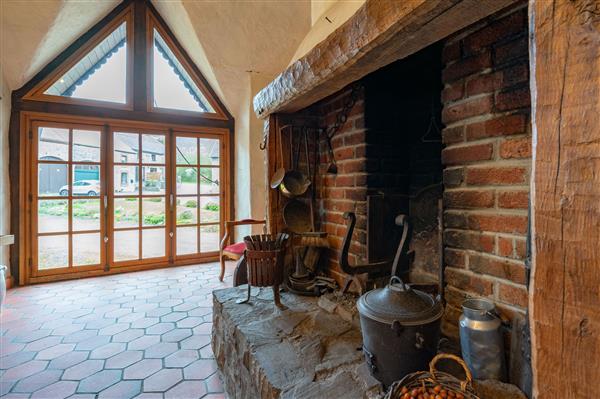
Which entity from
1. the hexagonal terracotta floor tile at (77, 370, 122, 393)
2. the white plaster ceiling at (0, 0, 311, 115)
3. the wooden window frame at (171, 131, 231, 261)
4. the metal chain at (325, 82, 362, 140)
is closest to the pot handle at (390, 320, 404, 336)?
the metal chain at (325, 82, 362, 140)

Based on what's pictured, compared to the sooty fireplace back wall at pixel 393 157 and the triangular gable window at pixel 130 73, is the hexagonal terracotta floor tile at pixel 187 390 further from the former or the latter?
the triangular gable window at pixel 130 73

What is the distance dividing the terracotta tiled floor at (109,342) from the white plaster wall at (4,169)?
0.56m

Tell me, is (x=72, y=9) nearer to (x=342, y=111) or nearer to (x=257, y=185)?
(x=257, y=185)

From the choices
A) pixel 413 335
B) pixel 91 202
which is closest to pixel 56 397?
pixel 413 335

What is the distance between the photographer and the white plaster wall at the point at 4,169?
9.40ft

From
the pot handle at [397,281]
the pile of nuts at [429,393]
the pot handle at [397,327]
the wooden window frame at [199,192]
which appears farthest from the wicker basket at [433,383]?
the wooden window frame at [199,192]

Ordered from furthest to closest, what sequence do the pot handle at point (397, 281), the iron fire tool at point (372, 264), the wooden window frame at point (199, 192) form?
the wooden window frame at point (199, 192) < the iron fire tool at point (372, 264) < the pot handle at point (397, 281)

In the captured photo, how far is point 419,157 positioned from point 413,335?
3.02 feet

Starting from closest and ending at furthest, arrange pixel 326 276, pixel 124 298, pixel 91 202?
pixel 326 276, pixel 124 298, pixel 91 202

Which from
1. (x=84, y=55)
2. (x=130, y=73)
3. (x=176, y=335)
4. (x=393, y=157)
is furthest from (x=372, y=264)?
(x=84, y=55)

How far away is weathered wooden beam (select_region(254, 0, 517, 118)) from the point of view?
75cm

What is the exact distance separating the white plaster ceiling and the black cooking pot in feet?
9.59

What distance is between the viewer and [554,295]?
1.63 feet

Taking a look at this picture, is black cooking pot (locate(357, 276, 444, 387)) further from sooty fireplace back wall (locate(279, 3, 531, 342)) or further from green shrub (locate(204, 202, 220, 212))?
green shrub (locate(204, 202, 220, 212))
